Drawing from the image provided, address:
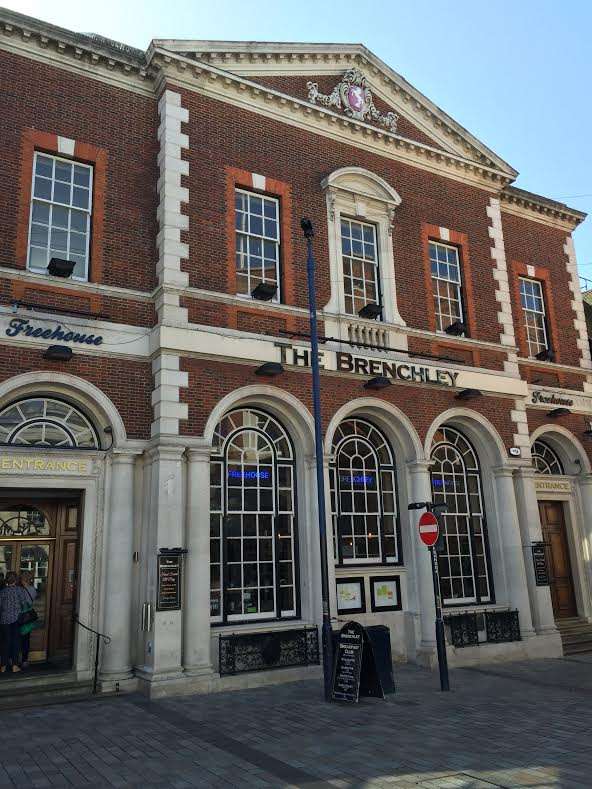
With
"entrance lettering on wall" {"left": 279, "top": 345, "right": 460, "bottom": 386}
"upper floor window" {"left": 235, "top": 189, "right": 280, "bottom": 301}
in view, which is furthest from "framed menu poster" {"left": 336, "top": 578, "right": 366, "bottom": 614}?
"upper floor window" {"left": 235, "top": 189, "right": 280, "bottom": 301}

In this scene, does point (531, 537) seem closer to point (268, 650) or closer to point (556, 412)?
point (556, 412)

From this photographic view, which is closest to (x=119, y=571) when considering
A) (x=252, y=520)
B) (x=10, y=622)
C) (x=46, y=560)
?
(x=46, y=560)

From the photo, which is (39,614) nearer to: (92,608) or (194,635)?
(92,608)

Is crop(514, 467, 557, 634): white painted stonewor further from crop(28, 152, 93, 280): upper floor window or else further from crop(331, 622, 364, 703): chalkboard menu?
crop(28, 152, 93, 280): upper floor window

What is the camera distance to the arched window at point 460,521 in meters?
14.5

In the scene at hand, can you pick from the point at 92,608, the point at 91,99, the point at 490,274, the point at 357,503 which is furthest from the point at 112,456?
the point at 490,274

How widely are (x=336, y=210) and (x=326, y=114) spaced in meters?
2.22

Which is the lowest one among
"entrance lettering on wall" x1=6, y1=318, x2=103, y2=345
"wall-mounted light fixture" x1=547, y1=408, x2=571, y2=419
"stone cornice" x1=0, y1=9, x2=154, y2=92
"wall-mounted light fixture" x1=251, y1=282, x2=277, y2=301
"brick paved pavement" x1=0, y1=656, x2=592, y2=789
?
"brick paved pavement" x1=0, y1=656, x2=592, y2=789

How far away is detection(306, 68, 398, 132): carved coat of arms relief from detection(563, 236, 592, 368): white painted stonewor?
7.01 metres

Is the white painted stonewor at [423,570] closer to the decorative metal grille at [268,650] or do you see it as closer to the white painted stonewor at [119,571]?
the decorative metal grille at [268,650]

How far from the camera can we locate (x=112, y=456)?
37.4 ft

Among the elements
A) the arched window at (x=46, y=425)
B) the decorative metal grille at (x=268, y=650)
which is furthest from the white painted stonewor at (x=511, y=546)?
the arched window at (x=46, y=425)

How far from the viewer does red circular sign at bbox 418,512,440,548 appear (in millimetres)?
10977

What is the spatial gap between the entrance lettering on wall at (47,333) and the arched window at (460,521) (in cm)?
771
